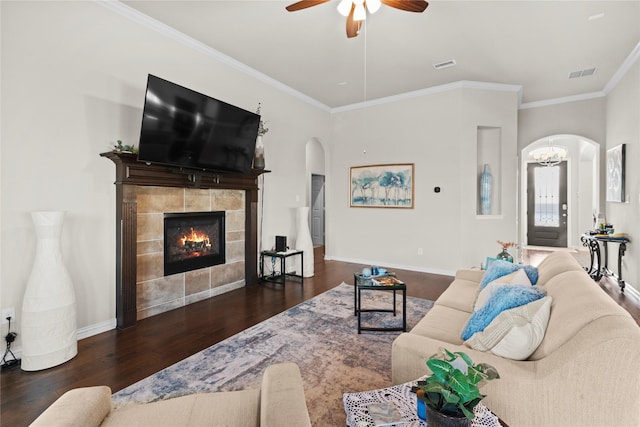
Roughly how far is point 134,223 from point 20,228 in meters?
0.83

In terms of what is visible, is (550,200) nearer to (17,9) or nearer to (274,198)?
(274,198)

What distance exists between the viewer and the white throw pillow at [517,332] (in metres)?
1.42

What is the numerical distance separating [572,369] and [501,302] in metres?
0.56

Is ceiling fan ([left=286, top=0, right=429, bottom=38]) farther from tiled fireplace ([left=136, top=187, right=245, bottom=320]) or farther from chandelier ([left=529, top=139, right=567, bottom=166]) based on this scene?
chandelier ([left=529, top=139, right=567, bottom=166])

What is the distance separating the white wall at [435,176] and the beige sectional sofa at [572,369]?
379cm

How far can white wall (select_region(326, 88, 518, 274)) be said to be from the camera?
5.19 m

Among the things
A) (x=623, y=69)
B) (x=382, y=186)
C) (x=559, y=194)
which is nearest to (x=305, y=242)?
(x=382, y=186)

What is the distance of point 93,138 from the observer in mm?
2965

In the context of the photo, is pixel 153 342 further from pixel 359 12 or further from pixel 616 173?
pixel 616 173

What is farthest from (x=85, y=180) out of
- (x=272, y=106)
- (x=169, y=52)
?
(x=272, y=106)

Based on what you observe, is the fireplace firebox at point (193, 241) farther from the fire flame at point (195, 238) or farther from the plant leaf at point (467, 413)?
the plant leaf at point (467, 413)

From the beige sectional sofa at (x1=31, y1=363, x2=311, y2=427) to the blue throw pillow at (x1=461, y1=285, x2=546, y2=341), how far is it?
1067mm

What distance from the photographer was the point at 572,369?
1.19 metres

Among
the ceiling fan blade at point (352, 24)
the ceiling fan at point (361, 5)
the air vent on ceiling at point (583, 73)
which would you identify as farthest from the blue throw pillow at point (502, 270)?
the air vent on ceiling at point (583, 73)
